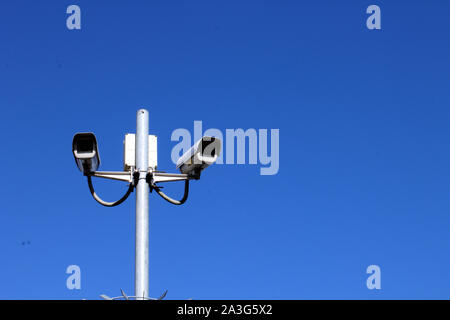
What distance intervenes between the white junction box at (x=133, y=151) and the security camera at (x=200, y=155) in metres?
0.29

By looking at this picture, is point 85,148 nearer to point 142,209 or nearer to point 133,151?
point 133,151

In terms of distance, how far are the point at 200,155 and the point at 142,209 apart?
0.78m

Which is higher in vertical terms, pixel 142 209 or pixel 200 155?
pixel 200 155

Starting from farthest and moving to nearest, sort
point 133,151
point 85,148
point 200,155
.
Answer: point 133,151, point 200,155, point 85,148

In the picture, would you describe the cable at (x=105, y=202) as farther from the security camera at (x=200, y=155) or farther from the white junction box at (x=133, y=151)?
the security camera at (x=200, y=155)

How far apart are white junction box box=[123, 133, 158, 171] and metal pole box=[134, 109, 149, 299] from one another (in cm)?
11

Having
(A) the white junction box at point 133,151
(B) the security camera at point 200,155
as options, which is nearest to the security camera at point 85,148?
(A) the white junction box at point 133,151

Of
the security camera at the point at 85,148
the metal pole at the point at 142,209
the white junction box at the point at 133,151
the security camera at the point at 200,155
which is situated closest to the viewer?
the metal pole at the point at 142,209

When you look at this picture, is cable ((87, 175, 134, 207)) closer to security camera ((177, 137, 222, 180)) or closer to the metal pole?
the metal pole

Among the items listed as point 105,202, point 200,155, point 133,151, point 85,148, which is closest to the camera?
point 85,148

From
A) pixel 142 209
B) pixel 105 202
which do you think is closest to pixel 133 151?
pixel 105 202

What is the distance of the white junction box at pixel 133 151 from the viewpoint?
1478 cm

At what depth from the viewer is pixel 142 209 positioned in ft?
47.4
